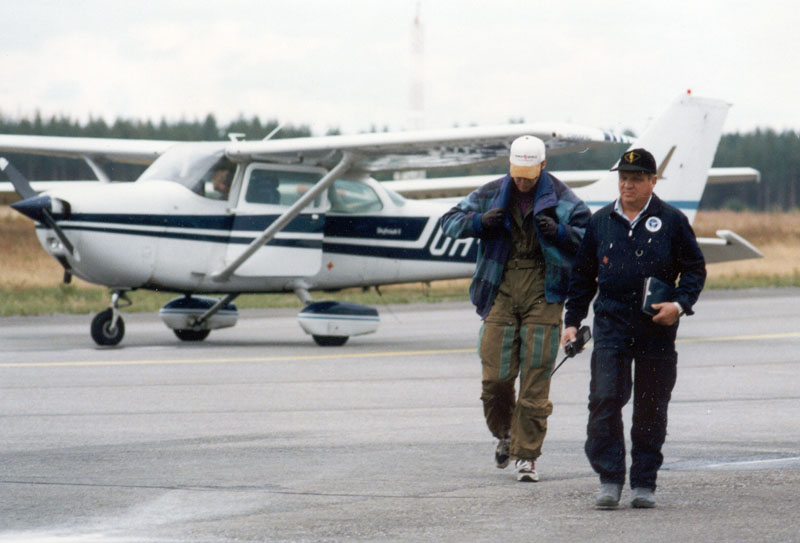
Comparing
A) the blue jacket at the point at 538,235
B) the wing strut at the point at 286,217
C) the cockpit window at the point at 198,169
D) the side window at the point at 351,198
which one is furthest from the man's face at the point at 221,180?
the blue jacket at the point at 538,235

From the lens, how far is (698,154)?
58.9ft

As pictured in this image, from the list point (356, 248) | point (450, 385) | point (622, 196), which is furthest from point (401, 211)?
point (622, 196)

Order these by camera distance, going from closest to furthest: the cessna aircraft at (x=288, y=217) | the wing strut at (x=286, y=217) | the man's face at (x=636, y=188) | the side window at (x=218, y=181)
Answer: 1. the man's face at (x=636, y=188)
2. the cessna aircraft at (x=288, y=217)
3. the wing strut at (x=286, y=217)
4. the side window at (x=218, y=181)

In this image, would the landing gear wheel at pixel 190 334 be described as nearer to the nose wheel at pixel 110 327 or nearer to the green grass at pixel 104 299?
the nose wheel at pixel 110 327

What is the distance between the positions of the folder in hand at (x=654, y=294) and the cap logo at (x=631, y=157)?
0.57m

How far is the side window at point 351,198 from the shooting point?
16.9 m

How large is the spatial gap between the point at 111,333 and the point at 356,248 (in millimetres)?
3370

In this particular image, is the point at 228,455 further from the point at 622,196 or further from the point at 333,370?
the point at 333,370

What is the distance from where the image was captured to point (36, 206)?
14.5 metres

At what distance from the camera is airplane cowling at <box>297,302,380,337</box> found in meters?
15.6

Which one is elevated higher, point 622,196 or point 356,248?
point 622,196

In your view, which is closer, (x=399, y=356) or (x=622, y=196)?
(x=622, y=196)

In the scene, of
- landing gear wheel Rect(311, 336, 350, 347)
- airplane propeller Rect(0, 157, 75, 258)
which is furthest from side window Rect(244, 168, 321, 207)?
airplane propeller Rect(0, 157, 75, 258)

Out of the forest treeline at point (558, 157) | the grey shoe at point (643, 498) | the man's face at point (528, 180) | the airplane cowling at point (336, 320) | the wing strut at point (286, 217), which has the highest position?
the man's face at point (528, 180)
